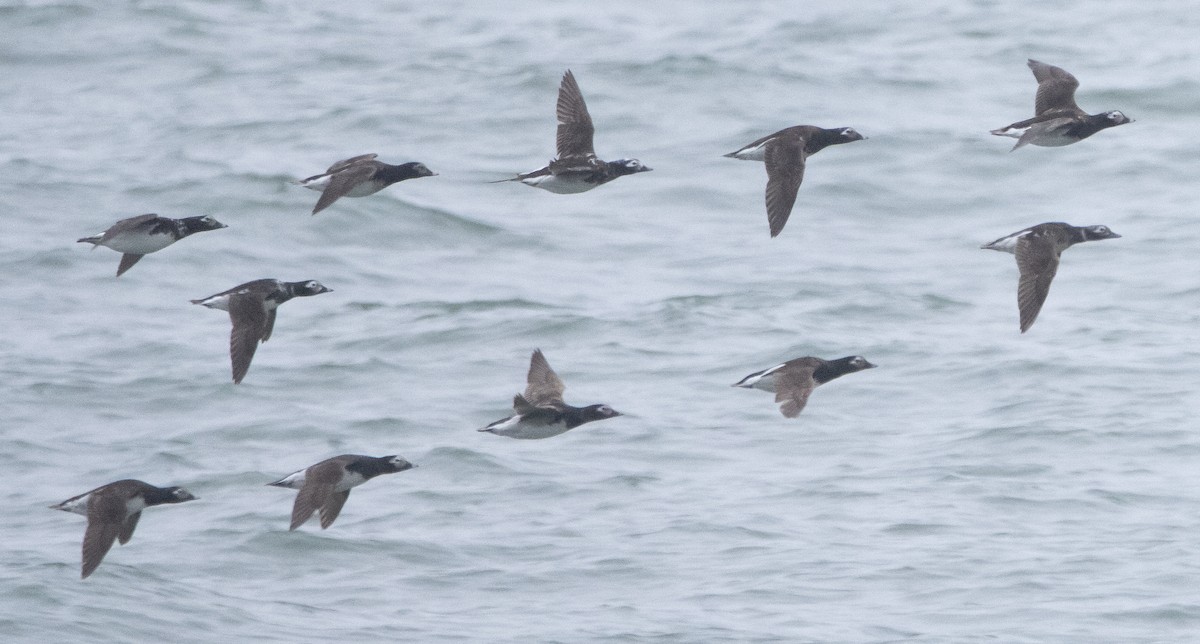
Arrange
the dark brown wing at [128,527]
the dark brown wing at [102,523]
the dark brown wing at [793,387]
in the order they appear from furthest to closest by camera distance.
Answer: the dark brown wing at [793,387]
the dark brown wing at [128,527]
the dark brown wing at [102,523]

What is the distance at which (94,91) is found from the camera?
98.9 ft

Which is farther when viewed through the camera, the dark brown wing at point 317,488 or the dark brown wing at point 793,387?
the dark brown wing at point 793,387

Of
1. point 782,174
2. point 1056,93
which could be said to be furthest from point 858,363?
point 1056,93

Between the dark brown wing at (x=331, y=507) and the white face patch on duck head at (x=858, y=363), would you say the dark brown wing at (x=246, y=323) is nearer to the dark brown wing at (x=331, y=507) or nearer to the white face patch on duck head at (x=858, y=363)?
the dark brown wing at (x=331, y=507)

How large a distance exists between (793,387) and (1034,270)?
5.12 ft

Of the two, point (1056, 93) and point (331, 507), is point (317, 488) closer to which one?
point (331, 507)

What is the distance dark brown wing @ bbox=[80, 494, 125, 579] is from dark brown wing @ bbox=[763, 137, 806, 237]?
12.6ft

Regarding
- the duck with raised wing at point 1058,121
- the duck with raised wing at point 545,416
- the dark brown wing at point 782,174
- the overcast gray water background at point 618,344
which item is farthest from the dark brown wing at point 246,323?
the duck with raised wing at point 1058,121

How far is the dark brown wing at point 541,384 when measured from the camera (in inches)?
493

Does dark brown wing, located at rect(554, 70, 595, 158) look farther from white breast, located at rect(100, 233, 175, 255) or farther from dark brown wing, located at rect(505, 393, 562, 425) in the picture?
white breast, located at rect(100, 233, 175, 255)

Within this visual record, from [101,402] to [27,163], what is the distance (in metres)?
8.51

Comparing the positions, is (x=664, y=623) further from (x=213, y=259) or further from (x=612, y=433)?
(x=213, y=259)

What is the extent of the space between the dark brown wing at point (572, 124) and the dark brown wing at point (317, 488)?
8.99 feet

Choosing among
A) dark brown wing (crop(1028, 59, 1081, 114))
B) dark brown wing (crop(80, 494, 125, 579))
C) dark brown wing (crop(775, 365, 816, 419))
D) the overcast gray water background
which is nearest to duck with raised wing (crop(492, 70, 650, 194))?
dark brown wing (crop(775, 365, 816, 419))
